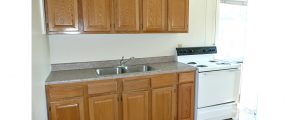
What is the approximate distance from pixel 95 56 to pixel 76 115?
33.7 inches

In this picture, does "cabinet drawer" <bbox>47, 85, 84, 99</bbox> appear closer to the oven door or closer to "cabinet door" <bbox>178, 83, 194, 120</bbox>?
"cabinet door" <bbox>178, 83, 194, 120</bbox>

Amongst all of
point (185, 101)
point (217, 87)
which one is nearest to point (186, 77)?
point (185, 101)

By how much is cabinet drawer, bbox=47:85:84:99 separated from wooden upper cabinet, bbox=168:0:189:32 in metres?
1.42

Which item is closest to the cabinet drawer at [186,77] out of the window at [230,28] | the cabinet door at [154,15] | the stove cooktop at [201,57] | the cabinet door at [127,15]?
the stove cooktop at [201,57]

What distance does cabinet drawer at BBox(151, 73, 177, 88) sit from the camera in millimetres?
2410

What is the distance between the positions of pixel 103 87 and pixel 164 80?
0.77 m

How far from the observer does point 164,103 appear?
2.51 meters

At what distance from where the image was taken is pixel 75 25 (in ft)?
7.15

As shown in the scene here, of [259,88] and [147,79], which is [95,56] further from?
[259,88]

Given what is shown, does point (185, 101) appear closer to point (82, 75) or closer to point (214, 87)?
point (214, 87)

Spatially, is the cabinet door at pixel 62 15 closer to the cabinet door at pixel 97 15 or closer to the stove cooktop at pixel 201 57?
the cabinet door at pixel 97 15

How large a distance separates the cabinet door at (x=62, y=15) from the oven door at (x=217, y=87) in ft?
5.73

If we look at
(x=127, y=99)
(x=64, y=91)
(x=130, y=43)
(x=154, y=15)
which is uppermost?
(x=154, y=15)
